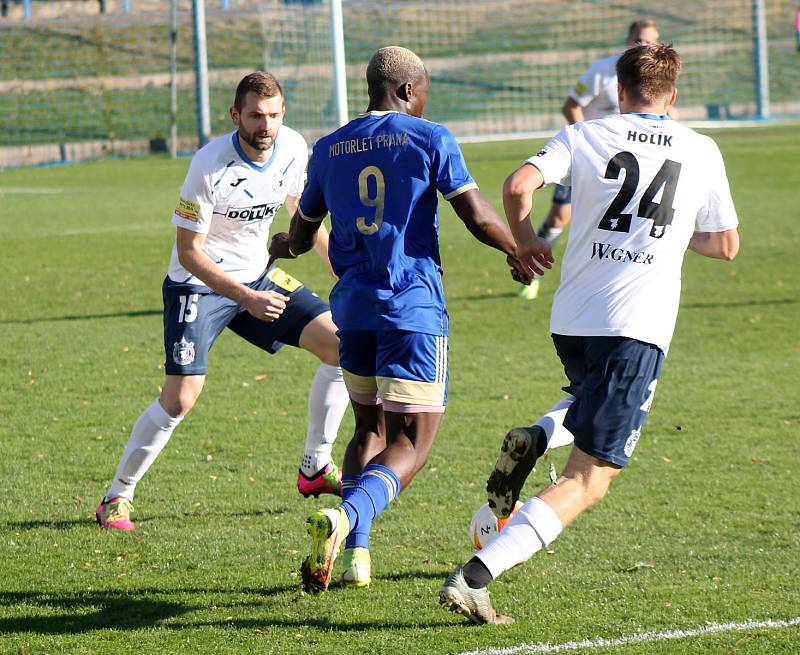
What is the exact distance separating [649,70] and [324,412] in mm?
2683

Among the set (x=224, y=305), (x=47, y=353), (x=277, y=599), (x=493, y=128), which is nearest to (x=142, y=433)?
(x=224, y=305)

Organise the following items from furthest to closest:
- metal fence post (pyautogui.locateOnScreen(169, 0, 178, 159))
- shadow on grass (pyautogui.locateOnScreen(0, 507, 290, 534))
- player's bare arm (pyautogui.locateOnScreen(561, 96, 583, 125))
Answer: metal fence post (pyautogui.locateOnScreen(169, 0, 178, 159)) < player's bare arm (pyautogui.locateOnScreen(561, 96, 583, 125)) < shadow on grass (pyautogui.locateOnScreen(0, 507, 290, 534))

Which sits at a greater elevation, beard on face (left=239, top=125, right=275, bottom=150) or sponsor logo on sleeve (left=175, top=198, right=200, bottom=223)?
beard on face (left=239, top=125, right=275, bottom=150)

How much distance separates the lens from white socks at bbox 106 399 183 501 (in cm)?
620

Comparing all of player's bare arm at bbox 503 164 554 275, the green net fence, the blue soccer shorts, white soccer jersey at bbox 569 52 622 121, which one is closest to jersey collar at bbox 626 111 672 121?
player's bare arm at bbox 503 164 554 275

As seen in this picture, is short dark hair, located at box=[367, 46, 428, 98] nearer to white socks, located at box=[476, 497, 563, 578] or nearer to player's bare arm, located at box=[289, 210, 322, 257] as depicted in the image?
player's bare arm, located at box=[289, 210, 322, 257]

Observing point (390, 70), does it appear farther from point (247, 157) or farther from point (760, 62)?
point (760, 62)

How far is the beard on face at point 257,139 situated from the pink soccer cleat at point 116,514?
1.86 m

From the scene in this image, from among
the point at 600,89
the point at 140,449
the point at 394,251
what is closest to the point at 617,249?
the point at 394,251

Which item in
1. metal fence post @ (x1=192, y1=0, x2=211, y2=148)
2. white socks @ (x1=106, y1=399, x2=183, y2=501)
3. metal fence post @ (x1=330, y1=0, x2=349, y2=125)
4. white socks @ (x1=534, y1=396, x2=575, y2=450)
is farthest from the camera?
metal fence post @ (x1=192, y1=0, x2=211, y2=148)

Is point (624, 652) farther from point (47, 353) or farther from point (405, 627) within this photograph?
point (47, 353)

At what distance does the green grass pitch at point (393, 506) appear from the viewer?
4.72 meters

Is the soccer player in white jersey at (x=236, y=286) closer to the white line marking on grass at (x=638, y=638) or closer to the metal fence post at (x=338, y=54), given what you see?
the white line marking on grass at (x=638, y=638)

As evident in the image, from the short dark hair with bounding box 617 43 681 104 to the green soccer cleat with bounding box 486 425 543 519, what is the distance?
139 centimetres
